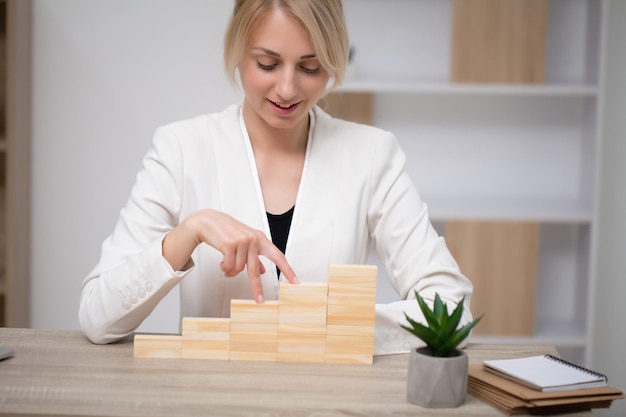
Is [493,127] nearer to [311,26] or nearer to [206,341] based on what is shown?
[311,26]

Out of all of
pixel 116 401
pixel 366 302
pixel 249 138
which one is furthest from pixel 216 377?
pixel 249 138

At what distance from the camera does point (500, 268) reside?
11.8 feet

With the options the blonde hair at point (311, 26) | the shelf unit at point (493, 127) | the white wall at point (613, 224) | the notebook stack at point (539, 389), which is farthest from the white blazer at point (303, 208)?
the white wall at point (613, 224)

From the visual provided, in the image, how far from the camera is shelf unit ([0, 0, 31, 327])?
3484 mm

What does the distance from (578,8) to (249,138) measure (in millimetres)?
2203

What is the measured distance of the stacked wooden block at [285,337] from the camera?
165cm

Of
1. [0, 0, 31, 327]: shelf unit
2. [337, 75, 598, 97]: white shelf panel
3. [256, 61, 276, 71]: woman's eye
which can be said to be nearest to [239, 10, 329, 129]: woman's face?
[256, 61, 276, 71]: woman's eye

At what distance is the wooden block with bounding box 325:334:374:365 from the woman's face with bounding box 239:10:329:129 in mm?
628

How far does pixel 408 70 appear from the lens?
3.72 meters

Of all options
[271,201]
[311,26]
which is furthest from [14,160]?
[311,26]

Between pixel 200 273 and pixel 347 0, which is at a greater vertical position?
pixel 347 0

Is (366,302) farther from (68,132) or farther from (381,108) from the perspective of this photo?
(68,132)

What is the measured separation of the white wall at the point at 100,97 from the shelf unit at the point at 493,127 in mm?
767

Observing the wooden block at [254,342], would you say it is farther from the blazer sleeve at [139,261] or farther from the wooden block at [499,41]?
the wooden block at [499,41]
